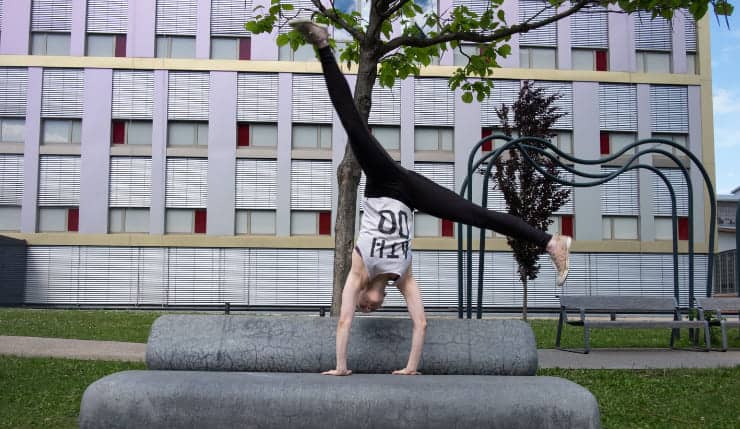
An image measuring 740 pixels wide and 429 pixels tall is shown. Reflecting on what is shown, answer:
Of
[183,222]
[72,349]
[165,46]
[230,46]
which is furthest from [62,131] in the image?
[72,349]

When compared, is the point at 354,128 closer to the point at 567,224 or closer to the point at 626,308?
the point at 626,308

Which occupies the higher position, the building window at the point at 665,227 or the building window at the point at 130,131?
the building window at the point at 130,131

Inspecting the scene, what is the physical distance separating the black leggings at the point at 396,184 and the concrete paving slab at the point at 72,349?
6.67 meters

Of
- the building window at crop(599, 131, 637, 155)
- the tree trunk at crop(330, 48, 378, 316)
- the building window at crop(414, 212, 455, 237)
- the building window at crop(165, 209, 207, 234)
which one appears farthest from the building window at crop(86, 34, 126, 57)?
the tree trunk at crop(330, 48, 378, 316)

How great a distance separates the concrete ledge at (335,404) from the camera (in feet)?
13.9

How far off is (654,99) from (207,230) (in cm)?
2132

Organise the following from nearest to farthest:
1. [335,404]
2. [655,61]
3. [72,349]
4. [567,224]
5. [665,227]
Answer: [335,404] → [72,349] → [567,224] → [665,227] → [655,61]

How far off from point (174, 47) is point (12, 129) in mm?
8121

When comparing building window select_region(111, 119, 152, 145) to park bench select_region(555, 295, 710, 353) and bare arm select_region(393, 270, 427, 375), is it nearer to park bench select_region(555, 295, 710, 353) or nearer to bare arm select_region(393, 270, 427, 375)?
park bench select_region(555, 295, 710, 353)

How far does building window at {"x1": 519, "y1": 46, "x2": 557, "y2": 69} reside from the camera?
104 feet

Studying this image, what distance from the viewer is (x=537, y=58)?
3173 centimetres

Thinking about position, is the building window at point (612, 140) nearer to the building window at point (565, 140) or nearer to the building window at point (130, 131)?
the building window at point (565, 140)

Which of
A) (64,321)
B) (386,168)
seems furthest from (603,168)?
(386,168)

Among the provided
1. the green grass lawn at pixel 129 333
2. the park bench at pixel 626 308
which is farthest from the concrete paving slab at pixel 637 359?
the green grass lawn at pixel 129 333
